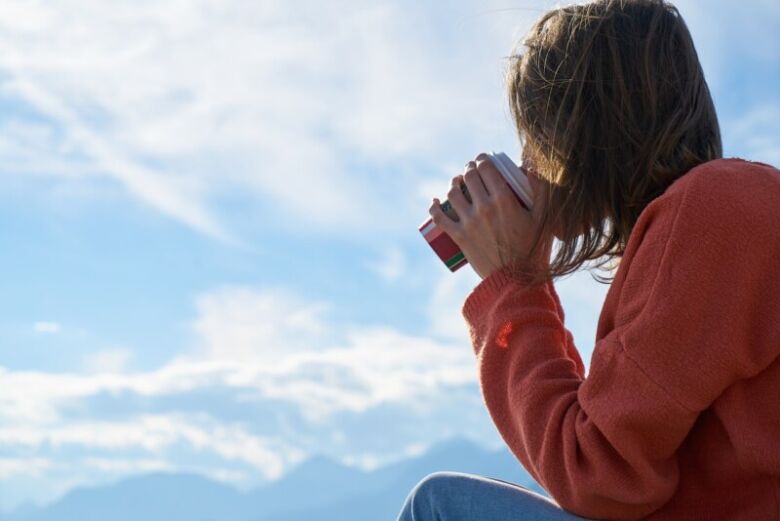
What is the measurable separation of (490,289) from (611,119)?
1.51 ft

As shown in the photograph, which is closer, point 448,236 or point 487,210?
point 487,210

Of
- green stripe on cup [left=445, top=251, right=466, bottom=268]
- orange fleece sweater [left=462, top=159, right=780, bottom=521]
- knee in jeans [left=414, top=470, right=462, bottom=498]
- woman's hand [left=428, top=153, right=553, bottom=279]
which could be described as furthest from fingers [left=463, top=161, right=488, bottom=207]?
knee in jeans [left=414, top=470, right=462, bottom=498]

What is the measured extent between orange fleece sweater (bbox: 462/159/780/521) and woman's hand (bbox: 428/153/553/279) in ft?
1.16

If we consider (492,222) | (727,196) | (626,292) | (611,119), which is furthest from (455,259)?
(727,196)

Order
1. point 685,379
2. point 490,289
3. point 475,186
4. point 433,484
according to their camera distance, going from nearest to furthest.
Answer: point 685,379 < point 433,484 < point 490,289 < point 475,186

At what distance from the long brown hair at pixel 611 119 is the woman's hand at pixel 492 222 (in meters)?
0.05

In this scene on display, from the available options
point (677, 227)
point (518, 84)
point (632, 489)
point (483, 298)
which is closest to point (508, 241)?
point (483, 298)

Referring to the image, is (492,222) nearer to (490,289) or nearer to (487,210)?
(487,210)

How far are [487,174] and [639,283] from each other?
0.58 meters

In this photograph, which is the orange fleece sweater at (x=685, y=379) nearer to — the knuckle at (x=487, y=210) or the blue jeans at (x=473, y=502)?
the blue jeans at (x=473, y=502)

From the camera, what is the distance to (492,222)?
238cm

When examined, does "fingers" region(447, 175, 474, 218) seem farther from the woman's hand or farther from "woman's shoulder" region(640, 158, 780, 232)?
"woman's shoulder" region(640, 158, 780, 232)

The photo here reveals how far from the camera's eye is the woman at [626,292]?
72.4 inches

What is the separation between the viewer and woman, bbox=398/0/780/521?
1839 millimetres
